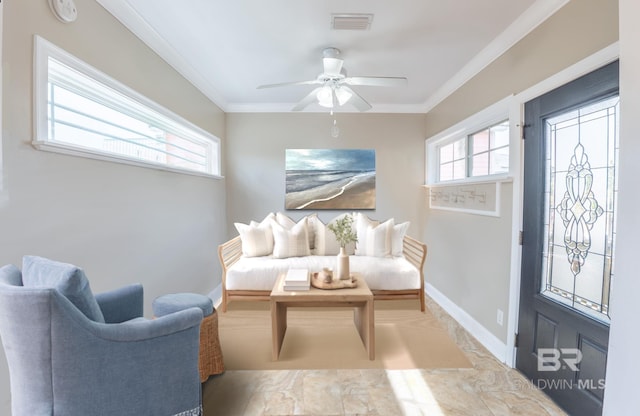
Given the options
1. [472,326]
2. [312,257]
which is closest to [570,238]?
[472,326]

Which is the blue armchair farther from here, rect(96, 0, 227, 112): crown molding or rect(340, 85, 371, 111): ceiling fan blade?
rect(340, 85, 371, 111): ceiling fan blade

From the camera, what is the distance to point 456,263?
3189 millimetres

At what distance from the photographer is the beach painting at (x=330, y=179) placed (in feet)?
13.7

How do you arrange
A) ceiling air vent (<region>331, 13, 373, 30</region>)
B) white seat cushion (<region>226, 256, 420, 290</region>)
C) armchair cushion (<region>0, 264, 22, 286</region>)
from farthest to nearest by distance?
1. white seat cushion (<region>226, 256, 420, 290</region>)
2. ceiling air vent (<region>331, 13, 373, 30</region>)
3. armchair cushion (<region>0, 264, 22, 286</region>)

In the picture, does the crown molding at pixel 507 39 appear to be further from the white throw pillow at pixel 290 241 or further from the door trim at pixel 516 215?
the white throw pillow at pixel 290 241

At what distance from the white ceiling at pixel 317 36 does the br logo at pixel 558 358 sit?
2.11m

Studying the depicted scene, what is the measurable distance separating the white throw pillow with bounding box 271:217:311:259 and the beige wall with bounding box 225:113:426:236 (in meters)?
0.70

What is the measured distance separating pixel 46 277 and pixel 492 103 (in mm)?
3148

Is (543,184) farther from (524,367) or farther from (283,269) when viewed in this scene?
(283,269)

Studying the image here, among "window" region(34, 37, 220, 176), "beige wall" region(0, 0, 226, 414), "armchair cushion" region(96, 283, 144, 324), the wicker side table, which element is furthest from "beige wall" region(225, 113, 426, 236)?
"armchair cushion" region(96, 283, 144, 324)

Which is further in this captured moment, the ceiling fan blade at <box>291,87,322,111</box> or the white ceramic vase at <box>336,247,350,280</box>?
the ceiling fan blade at <box>291,87,322,111</box>

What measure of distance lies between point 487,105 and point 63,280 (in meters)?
3.13

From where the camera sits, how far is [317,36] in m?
2.34

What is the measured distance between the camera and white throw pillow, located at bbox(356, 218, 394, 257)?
11.3 feet
